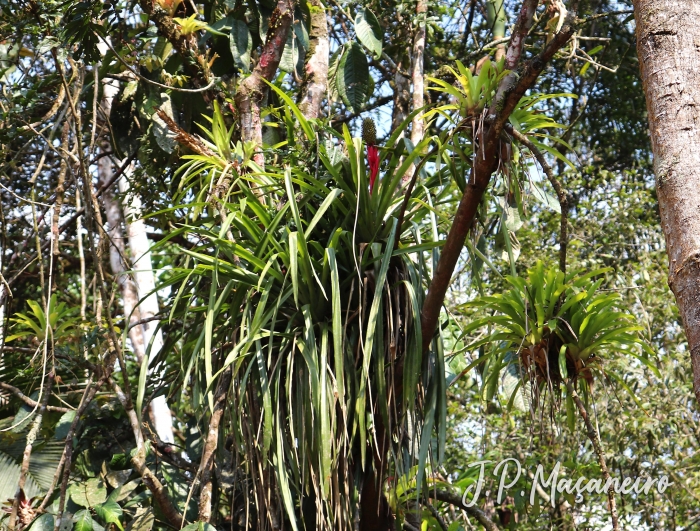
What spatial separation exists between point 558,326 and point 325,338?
0.69m

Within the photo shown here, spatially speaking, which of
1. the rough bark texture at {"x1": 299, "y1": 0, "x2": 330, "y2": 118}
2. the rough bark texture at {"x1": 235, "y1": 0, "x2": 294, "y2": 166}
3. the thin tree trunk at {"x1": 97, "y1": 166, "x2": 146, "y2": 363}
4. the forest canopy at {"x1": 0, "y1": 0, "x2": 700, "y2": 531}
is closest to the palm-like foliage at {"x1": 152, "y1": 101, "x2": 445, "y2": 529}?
the forest canopy at {"x1": 0, "y1": 0, "x2": 700, "y2": 531}

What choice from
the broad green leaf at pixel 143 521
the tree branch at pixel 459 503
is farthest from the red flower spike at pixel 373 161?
the broad green leaf at pixel 143 521

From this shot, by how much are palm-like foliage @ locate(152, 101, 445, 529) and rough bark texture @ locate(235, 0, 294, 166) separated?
53 cm

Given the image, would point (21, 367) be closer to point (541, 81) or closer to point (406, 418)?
point (406, 418)

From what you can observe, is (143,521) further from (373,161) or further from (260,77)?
(260,77)

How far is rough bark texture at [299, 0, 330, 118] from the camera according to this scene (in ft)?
10.7

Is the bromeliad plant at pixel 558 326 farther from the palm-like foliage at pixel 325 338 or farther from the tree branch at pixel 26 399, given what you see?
the tree branch at pixel 26 399

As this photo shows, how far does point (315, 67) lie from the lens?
11.0 feet

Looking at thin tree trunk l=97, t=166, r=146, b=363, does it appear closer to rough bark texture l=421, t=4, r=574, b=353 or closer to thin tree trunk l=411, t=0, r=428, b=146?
thin tree trunk l=411, t=0, r=428, b=146

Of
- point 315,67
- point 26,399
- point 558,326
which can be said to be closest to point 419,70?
point 315,67

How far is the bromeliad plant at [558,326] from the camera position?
7.40 feet

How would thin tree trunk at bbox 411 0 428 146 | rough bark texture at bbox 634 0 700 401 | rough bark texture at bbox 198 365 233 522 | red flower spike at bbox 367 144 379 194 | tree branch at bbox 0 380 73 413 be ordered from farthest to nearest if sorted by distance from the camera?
thin tree trunk at bbox 411 0 428 146
tree branch at bbox 0 380 73 413
rough bark texture at bbox 198 365 233 522
red flower spike at bbox 367 144 379 194
rough bark texture at bbox 634 0 700 401

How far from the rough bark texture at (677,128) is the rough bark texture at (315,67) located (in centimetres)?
170

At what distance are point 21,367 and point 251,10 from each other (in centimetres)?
186
